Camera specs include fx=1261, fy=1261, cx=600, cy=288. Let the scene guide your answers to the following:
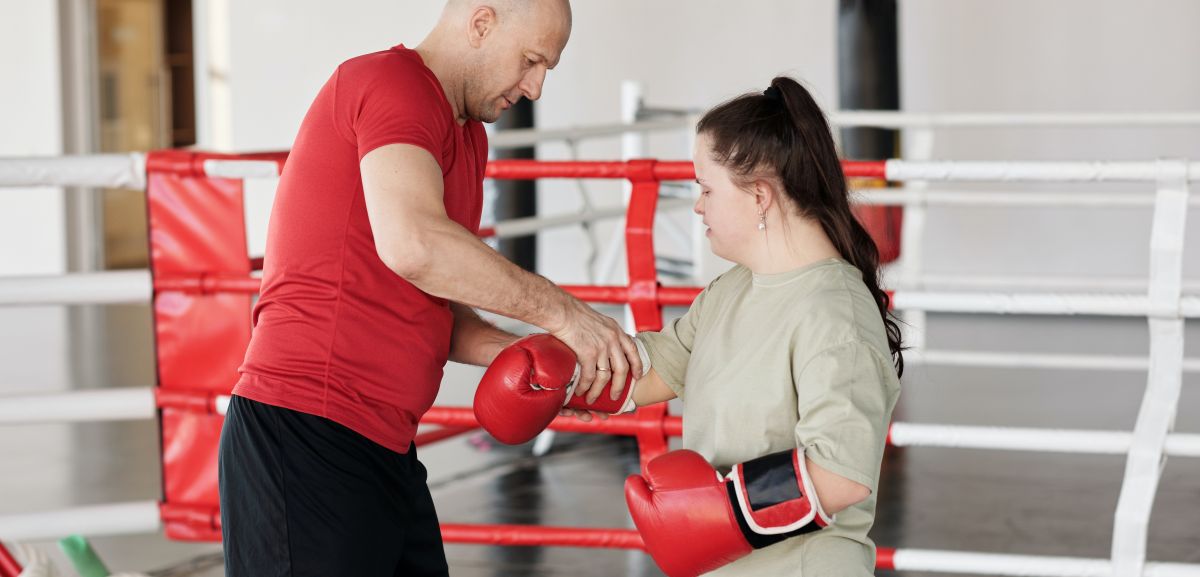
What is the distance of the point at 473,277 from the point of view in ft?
4.72

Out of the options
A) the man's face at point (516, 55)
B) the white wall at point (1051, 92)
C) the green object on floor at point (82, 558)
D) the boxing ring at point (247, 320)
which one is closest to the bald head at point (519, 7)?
the man's face at point (516, 55)

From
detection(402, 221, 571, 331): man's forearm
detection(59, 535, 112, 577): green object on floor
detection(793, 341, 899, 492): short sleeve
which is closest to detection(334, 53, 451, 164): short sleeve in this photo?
detection(402, 221, 571, 331): man's forearm

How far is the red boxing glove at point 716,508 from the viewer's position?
52.4 inches

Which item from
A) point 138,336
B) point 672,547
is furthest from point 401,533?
point 138,336

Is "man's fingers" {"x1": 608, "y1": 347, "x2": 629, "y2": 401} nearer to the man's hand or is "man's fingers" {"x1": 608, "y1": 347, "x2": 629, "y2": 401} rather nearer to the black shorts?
the man's hand

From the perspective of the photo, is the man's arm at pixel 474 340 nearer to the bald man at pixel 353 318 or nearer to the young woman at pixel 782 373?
the bald man at pixel 353 318

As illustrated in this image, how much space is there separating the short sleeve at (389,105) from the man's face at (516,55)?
0.25ft

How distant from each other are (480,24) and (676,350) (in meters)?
0.48

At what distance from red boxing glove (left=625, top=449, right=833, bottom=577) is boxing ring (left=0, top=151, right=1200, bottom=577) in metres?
0.83

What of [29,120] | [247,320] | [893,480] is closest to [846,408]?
[247,320]

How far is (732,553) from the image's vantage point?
140 centimetres

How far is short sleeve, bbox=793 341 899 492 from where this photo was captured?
1.31 meters

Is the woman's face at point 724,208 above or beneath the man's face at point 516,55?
beneath

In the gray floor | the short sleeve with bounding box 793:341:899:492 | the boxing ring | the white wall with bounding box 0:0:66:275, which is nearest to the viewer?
the short sleeve with bounding box 793:341:899:492
